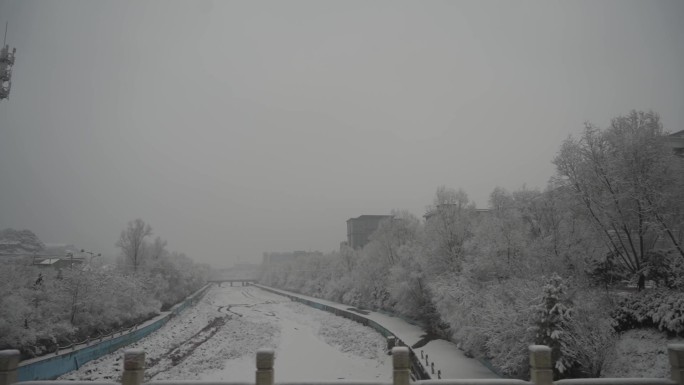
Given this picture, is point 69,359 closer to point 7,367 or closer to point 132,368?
point 7,367

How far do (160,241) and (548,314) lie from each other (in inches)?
2540

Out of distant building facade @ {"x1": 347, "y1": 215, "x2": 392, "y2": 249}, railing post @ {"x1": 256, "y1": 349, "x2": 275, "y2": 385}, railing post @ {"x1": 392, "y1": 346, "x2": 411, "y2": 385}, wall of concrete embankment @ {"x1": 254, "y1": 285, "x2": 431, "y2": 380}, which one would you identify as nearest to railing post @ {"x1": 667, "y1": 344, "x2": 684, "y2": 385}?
railing post @ {"x1": 392, "y1": 346, "x2": 411, "y2": 385}

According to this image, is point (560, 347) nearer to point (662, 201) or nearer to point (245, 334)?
point (662, 201)

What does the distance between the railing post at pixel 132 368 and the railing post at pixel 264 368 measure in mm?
2396

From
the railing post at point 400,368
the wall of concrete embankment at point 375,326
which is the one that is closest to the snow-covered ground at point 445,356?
the wall of concrete embankment at point 375,326

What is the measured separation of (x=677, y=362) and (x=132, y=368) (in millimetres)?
10705

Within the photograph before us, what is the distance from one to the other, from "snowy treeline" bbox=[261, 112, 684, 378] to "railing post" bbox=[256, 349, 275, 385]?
13.8 meters

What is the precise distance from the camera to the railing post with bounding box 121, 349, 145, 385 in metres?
7.20

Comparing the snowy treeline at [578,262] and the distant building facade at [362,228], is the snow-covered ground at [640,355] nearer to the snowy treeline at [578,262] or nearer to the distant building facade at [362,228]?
the snowy treeline at [578,262]

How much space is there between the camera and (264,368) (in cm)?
714

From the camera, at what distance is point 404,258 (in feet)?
133

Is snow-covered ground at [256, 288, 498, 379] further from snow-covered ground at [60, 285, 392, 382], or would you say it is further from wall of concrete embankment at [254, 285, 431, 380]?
snow-covered ground at [60, 285, 392, 382]

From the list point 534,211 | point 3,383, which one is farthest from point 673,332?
point 3,383

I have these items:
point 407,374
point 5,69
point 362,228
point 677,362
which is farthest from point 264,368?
point 362,228
